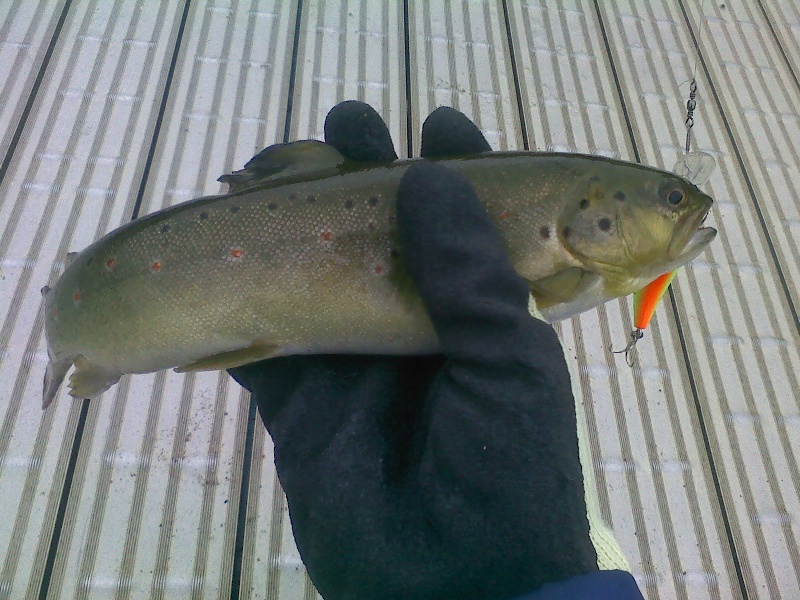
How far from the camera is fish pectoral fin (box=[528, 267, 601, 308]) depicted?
111cm

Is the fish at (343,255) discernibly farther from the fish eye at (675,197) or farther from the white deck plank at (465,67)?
the white deck plank at (465,67)

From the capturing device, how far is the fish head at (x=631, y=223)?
1.11 meters

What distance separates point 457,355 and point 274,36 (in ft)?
6.26

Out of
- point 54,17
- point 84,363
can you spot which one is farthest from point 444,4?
point 84,363

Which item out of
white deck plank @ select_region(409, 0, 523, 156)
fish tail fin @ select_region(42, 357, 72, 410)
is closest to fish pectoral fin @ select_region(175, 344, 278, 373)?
fish tail fin @ select_region(42, 357, 72, 410)

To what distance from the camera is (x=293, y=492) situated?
1099 millimetres

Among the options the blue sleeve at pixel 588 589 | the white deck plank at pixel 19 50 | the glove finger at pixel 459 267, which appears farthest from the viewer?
the white deck plank at pixel 19 50

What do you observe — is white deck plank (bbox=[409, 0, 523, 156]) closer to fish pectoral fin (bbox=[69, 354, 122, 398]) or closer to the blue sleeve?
fish pectoral fin (bbox=[69, 354, 122, 398])

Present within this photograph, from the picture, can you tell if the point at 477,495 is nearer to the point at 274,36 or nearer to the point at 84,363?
the point at 84,363

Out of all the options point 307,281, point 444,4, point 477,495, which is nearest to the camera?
point 477,495

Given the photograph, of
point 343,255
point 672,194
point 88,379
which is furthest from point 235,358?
point 672,194

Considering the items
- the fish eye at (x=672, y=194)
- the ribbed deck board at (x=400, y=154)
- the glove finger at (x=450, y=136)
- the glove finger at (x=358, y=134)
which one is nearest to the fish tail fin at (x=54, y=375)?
the ribbed deck board at (x=400, y=154)

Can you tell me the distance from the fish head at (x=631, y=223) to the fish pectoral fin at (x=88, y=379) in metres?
1.00

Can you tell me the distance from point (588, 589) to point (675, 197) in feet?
2.41
